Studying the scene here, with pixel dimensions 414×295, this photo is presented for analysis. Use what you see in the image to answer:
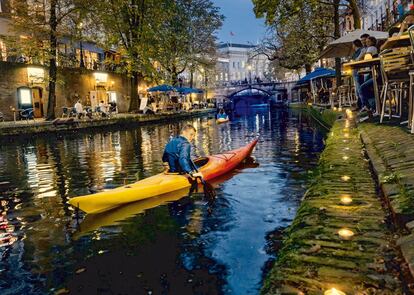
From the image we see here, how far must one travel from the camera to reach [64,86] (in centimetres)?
3588

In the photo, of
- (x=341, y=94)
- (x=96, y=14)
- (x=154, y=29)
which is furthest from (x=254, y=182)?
(x=154, y=29)

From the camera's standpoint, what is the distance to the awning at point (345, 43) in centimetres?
1543

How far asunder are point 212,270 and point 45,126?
22.7 m

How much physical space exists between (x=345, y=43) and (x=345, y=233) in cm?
1410

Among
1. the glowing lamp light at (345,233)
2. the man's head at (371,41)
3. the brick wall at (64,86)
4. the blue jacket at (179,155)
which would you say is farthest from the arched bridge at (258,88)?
the glowing lamp light at (345,233)

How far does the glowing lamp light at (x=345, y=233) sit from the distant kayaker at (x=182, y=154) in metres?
4.59

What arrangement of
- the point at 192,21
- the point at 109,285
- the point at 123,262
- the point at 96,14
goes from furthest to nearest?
the point at 192,21 < the point at 96,14 < the point at 123,262 < the point at 109,285

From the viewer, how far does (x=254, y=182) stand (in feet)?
30.1

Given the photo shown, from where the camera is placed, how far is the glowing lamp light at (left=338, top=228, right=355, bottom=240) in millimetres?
3133

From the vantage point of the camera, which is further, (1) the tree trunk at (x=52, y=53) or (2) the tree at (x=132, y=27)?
(2) the tree at (x=132, y=27)

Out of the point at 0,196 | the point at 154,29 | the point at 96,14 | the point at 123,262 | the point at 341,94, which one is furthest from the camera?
the point at 154,29

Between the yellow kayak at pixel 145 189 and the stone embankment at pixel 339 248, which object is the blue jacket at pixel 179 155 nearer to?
the yellow kayak at pixel 145 189

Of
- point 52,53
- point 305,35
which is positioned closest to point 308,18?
point 305,35

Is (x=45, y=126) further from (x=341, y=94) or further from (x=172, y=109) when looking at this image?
(x=172, y=109)
